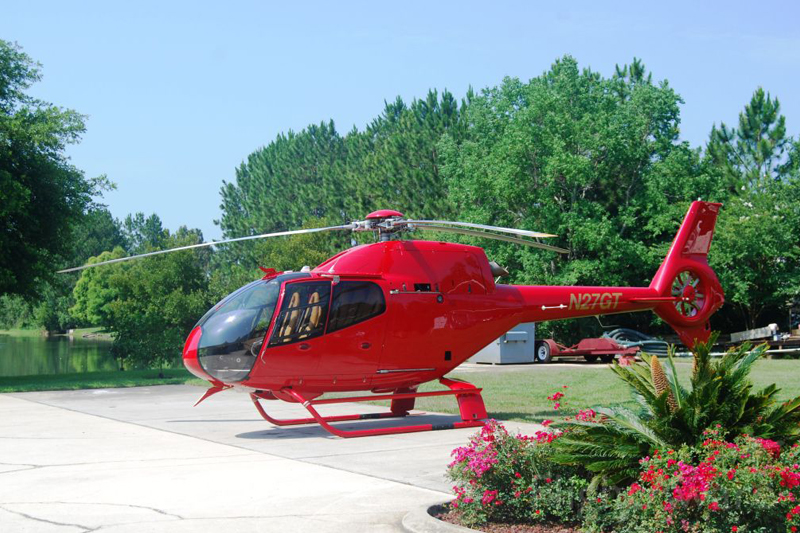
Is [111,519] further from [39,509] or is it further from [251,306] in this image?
[251,306]

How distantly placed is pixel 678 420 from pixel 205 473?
5.17 m

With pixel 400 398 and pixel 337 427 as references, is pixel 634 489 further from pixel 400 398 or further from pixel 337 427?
pixel 337 427

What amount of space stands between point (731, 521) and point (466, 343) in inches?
316

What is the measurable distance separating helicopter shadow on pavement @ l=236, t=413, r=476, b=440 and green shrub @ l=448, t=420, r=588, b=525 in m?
5.57

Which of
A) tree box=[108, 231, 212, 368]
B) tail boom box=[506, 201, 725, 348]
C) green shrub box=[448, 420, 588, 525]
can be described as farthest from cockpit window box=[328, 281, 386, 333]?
tree box=[108, 231, 212, 368]

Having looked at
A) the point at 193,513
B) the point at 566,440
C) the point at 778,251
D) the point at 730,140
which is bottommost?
the point at 193,513

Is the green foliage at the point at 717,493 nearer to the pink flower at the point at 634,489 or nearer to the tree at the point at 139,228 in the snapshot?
the pink flower at the point at 634,489

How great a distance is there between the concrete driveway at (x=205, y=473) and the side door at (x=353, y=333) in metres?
1.03

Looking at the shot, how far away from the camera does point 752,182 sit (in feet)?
151

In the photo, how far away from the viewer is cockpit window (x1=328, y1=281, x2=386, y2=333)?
11898 millimetres

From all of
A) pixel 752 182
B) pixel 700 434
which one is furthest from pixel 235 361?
pixel 752 182

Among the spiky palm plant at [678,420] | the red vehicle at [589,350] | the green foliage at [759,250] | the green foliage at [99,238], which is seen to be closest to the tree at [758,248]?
the green foliage at [759,250]

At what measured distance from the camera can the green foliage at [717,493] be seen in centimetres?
513

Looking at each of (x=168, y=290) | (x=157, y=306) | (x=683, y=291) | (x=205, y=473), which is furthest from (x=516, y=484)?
(x=168, y=290)
